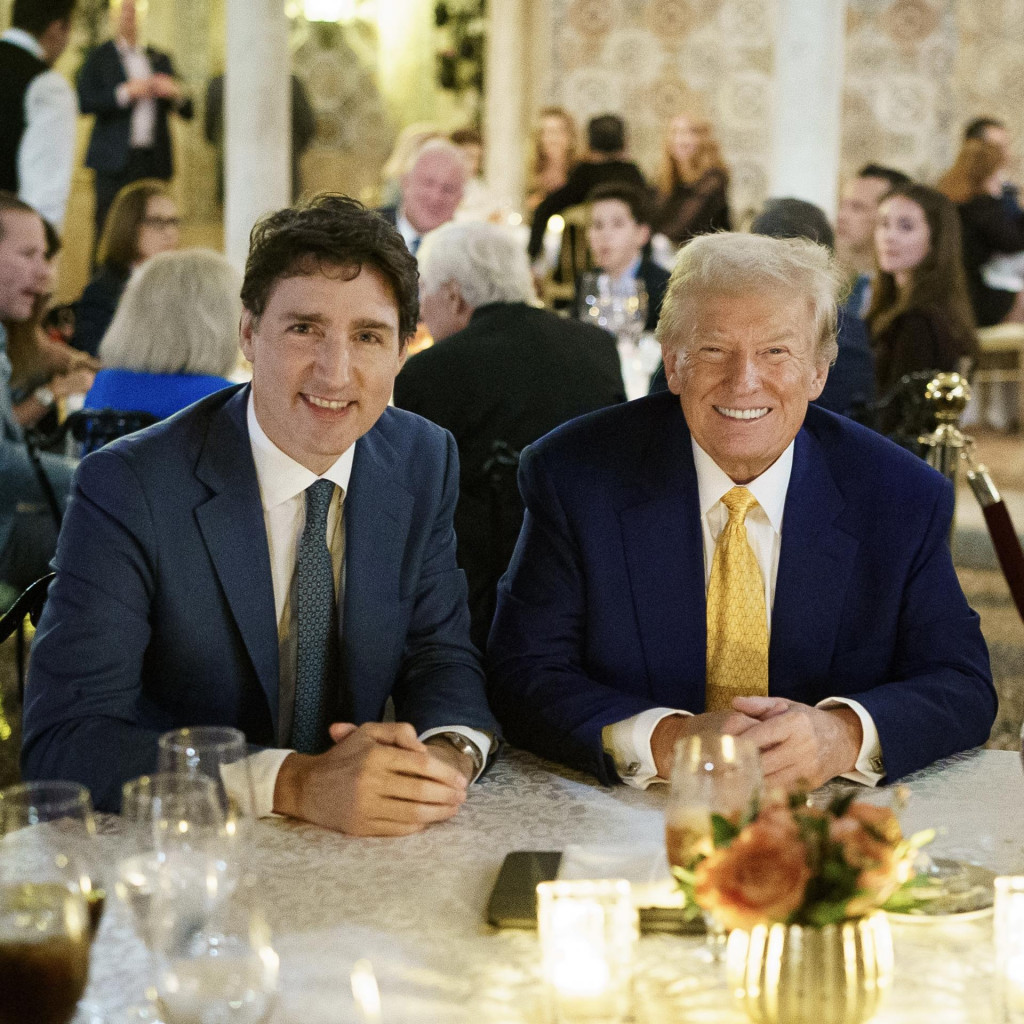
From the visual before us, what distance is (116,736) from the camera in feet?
5.70

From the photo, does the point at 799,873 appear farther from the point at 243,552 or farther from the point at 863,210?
the point at 863,210

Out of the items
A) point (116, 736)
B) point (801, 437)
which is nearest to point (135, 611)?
point (116, 736)

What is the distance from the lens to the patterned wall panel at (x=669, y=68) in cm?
1089

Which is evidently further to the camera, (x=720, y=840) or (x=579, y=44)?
(x=579, y=44)

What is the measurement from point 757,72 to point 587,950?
10575 millimetres

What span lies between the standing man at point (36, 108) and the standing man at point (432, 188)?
1644 millimetres

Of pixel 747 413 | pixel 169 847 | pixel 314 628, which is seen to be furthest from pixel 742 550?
pixel 169 847

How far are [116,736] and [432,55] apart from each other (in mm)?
11031

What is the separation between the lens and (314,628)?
1.97 m

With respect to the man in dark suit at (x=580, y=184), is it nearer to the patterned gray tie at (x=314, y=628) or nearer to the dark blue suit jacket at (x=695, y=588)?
the dark blue suit jacket at (x=695, y=588)

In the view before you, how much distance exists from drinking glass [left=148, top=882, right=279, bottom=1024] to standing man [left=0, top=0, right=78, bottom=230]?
6.05 metres

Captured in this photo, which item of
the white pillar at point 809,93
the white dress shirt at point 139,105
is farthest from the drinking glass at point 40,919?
the white dress shirt at point 139,105

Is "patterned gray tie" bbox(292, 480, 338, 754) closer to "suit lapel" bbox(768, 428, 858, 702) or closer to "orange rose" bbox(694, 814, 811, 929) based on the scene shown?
"suit lapel" bbox(768, 428, 858, 702)

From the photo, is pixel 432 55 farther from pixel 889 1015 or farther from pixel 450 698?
pixel 889 1015
